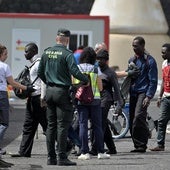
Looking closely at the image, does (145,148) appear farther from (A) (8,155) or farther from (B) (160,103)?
(A) (8,155)

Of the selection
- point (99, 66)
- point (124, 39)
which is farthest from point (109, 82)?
point (124, 39)

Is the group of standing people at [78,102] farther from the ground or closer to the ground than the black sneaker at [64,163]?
farther from the ground

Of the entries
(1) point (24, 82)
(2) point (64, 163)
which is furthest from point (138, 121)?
(2) point (64, 163)

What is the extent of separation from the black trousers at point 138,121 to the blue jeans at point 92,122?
1.01m

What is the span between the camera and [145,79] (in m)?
12.2

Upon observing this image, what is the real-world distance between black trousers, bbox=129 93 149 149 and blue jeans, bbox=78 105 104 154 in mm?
1014

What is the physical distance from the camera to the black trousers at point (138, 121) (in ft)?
39.9

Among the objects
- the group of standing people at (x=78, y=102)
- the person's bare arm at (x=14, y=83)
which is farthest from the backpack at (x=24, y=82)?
the person's bare arm at (x=14, y=83)

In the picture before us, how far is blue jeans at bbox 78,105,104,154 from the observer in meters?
11.2

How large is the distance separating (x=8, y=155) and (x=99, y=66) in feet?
6.05

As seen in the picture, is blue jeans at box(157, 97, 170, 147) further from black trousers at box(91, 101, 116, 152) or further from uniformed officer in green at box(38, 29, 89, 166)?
uniformed officer in green at box(38, 29, 89, 166)

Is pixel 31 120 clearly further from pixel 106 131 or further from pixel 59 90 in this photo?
pixel 59 90

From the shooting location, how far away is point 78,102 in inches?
440

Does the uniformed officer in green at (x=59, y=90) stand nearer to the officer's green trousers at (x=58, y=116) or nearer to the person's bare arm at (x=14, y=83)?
→ the officer's green trousers at (x=58, y=116)
